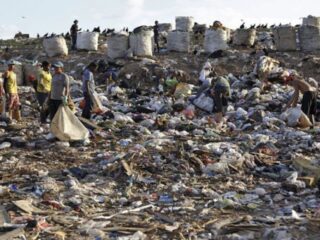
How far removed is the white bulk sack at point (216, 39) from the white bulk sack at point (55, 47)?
4064 mm

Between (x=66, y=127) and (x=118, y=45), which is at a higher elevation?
(x=118, y=45)

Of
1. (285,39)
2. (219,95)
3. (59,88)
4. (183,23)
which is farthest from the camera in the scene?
(183,23)

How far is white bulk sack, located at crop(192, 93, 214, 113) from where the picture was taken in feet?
37.9

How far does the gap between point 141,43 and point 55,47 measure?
2564 mm

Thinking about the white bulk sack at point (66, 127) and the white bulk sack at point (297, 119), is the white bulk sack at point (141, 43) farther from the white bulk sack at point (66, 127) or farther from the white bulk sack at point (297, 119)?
the white bulk sack at point (66, 127)


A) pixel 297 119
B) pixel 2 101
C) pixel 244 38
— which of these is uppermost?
pixel 244 38

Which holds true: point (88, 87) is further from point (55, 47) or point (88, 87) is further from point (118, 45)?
point (55, 47)

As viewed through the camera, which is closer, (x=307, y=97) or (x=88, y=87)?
(x=88, y=87)

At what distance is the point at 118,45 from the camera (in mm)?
15820

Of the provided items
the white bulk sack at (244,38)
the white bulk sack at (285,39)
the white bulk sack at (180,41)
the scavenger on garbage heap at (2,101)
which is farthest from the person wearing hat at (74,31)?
the scavenger on garbage heap at (2,101)

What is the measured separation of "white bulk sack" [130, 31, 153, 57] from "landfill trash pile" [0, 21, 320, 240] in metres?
3.68

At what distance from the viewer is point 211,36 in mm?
16219

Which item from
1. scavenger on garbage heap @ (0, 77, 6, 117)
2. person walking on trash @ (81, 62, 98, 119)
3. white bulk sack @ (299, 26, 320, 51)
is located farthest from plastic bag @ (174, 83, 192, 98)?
white bulk sack @ (299, 26, 320, 51)

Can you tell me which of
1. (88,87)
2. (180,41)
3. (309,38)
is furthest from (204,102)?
(309,38)
